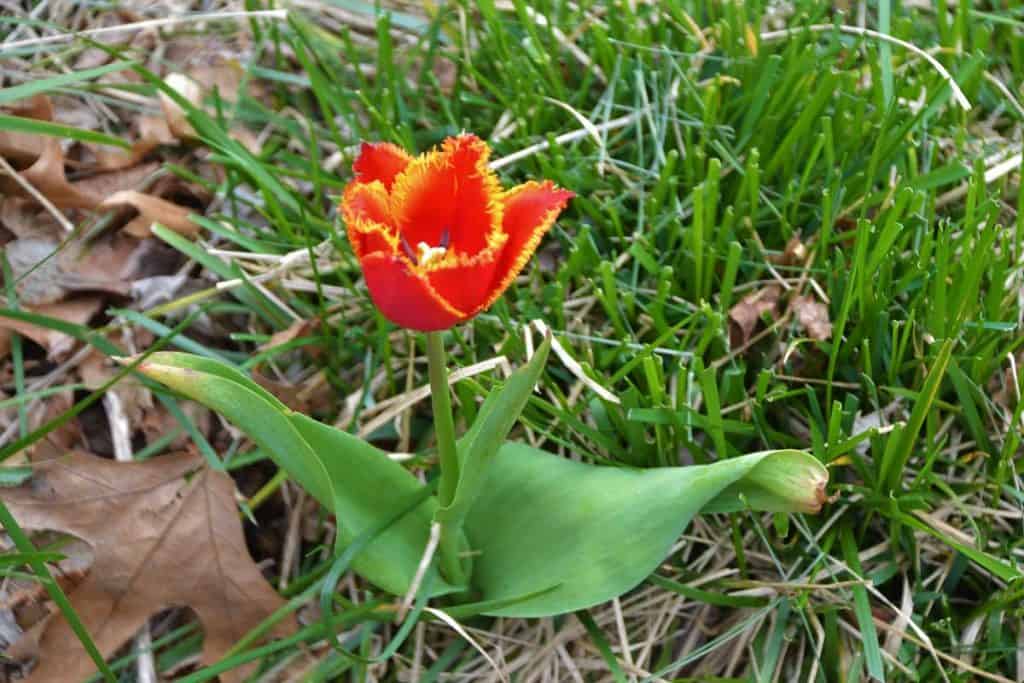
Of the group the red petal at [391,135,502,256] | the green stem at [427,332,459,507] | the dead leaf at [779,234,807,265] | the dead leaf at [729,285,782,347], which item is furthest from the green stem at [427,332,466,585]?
the dead leaf at [779,234,807,265]

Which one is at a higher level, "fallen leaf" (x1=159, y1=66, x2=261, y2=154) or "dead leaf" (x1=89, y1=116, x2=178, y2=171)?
"fallen leaf" (x1=159, y1=66, x2=261, y2=154)

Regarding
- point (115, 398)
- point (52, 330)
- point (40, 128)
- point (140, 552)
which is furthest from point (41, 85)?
point (140, 552)

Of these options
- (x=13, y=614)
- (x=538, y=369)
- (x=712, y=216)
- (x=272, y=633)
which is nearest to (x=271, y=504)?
(x=272, y=633)

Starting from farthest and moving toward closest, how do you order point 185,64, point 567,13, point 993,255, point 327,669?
point 185,64, point 567,13, point 993,255, point 327,669

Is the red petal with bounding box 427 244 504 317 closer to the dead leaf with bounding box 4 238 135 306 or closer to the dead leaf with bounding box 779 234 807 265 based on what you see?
the dead leaf with bounding box 779 234 807 265

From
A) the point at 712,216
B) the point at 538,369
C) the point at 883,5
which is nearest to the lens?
the point at 538,369

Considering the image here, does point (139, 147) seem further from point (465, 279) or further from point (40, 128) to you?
point (465, 279)

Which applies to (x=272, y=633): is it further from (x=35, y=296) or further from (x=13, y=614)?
(x=35, y=296)

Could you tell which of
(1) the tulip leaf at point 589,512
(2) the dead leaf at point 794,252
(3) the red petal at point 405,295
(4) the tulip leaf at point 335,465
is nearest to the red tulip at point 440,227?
(3) the red petal at point 405,295
